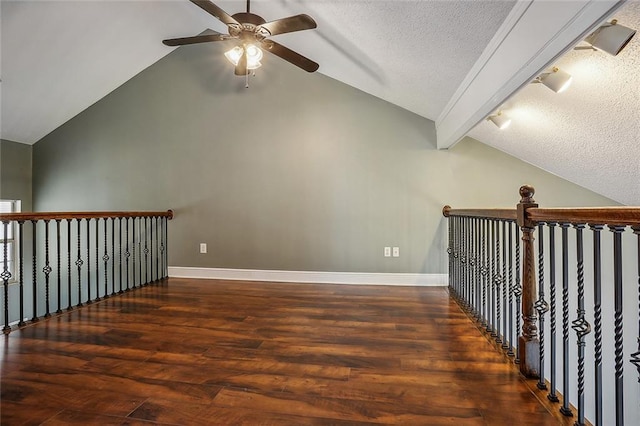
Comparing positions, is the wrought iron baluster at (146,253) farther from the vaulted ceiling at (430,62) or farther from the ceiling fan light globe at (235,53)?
the ceiling fan light globe at (235,53)

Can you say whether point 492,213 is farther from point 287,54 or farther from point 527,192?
point 287,54

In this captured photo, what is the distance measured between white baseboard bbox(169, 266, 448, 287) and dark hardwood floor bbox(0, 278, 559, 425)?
95 centimetres

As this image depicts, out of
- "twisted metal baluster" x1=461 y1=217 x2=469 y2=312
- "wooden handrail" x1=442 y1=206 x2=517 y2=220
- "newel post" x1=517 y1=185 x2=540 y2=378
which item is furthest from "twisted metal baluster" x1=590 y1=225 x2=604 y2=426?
"twisted metal baluster" x1=461 y1=217 x2=469 y2=312

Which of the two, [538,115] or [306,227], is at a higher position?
[538,115]

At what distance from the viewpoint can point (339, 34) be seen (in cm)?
315

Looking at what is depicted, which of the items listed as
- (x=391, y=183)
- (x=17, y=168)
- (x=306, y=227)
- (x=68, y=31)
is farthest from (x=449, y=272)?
(x=17, y=168)

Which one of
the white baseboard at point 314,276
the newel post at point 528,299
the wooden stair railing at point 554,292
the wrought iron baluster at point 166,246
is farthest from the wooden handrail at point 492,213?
the wrought iron baluster at point 166,246

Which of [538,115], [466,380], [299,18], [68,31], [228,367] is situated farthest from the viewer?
→ [68,31]

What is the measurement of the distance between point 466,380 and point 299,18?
7.69 feet

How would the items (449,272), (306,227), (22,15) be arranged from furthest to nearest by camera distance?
(306,227) → (449,272) → (22,15)

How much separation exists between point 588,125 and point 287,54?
2.28m

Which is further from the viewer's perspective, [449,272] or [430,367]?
[449,272]

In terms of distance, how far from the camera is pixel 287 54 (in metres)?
2.73

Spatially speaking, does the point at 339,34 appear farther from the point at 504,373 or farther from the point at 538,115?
the point at 504,373
